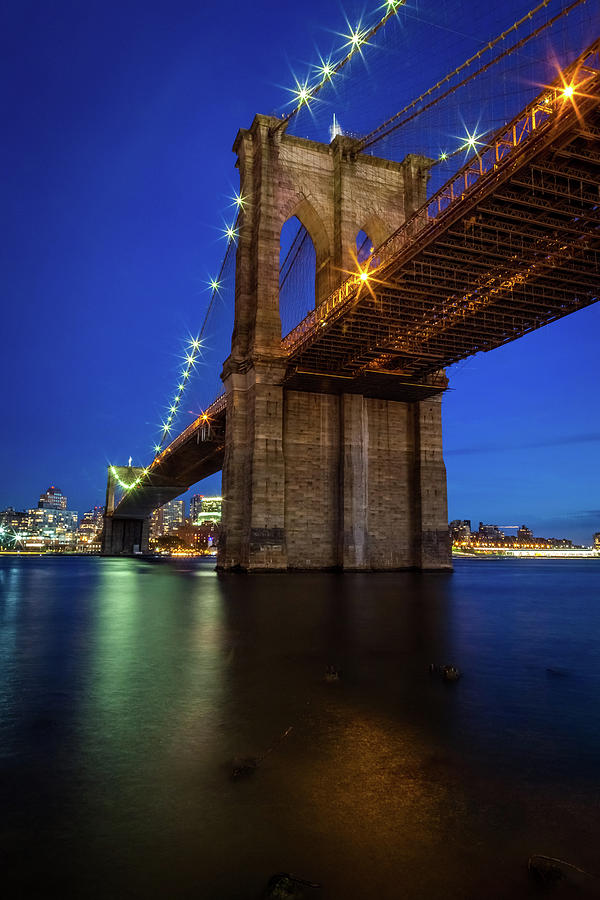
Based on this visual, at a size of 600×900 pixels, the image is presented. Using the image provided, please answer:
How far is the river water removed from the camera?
7.82 ft

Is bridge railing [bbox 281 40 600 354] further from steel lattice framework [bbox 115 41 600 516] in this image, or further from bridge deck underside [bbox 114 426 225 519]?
bridge deck underside [bbox 114 426 225 519]

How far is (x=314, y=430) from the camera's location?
113 ft

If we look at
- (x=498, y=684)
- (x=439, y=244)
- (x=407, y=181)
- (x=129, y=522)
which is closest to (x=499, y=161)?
(x=439, y=244)

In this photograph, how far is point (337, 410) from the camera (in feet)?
116

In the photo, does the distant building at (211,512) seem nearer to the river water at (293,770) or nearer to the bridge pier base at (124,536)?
the bridge pier base at (124,536)

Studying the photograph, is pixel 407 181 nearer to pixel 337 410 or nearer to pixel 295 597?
pixel 337 410

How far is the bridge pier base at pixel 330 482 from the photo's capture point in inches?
1251

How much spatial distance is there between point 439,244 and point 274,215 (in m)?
17.9

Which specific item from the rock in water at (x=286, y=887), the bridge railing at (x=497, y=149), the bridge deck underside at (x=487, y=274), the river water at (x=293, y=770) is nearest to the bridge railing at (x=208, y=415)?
the bridge deck underside at (x=487, y=274)

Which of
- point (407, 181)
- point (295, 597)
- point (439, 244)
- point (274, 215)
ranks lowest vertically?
point (295, 597)

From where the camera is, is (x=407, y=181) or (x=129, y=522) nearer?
(x=407, y=181)

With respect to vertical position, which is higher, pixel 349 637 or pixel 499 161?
pixel 499 161

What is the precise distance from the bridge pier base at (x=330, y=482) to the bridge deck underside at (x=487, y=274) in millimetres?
3613

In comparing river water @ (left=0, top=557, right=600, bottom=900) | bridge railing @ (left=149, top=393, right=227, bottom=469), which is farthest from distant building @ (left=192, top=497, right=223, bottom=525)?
river water @ (left=0, top=557, right=600, bottom=900)
